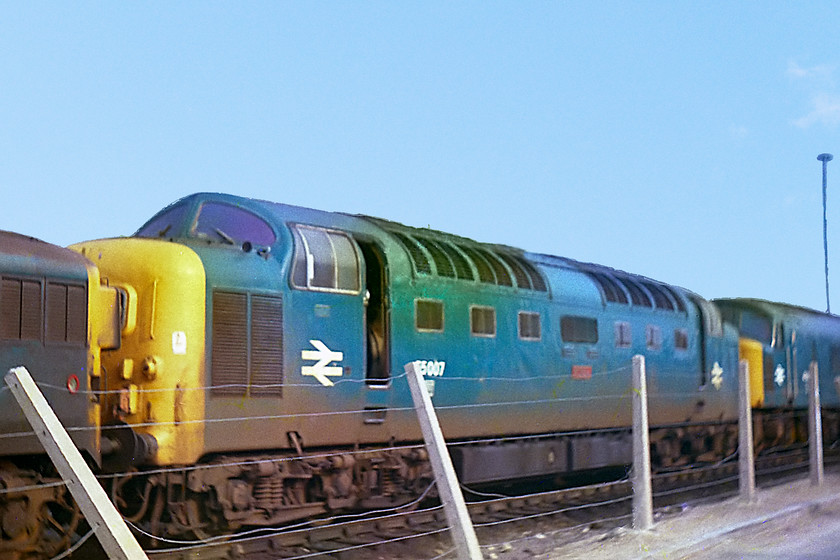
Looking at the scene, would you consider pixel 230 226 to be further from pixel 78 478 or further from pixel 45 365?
pixel 78 478

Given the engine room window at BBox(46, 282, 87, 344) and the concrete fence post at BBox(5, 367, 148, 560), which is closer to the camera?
the concrete fence post at BBox(5, 367, 148, 560)

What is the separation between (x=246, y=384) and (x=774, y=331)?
16458 millimetres

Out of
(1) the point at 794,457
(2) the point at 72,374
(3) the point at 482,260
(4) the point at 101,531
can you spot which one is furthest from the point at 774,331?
(4) the point at 101,531

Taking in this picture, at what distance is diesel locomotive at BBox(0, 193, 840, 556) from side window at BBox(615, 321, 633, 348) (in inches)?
2.0

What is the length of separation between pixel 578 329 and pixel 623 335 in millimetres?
1523

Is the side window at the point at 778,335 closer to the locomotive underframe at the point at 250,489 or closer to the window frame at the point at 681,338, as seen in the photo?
the window frame at the point at 681,338

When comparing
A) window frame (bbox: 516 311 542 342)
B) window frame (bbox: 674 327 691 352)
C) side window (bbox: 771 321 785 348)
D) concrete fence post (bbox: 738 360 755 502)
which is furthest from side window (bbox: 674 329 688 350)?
side window (bbox: 771 321 785 348)

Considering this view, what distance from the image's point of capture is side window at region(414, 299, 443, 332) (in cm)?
1234

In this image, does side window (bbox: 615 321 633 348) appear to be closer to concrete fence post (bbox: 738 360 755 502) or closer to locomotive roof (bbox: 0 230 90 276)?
concrete fence post (bbox: 738 360 755 502)

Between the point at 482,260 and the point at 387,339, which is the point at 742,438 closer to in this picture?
the point at 482,260

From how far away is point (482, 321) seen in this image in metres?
13.5

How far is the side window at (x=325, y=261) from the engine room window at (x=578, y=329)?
15.4ft

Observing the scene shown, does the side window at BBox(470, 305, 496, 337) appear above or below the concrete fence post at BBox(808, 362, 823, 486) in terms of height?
above

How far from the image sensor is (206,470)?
10.0 metres
